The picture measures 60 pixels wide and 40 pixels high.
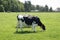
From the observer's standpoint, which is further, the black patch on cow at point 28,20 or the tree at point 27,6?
the tree at point 27,6

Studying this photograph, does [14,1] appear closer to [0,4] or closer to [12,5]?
[12,5]

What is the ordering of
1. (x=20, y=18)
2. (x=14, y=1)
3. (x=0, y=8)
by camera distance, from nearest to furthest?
(x=20, y=18) → (x=0, y=8) → (x=14, y=1)

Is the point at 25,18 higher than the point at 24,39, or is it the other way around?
the point at 25,18

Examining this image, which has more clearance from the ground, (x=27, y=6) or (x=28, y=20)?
(x=28, y=20)

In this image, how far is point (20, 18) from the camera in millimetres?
20141

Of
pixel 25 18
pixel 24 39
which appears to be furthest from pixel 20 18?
pixel 24 39

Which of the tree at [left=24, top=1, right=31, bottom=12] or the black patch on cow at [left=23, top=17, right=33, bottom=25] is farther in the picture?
the tree at [left=24, top=1, right=31, bottom=12]

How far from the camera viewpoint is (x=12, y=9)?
11575 cm

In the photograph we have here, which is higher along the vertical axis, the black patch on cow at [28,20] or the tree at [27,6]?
the black patch on cow at [28,20]

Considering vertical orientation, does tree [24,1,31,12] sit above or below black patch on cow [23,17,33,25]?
below

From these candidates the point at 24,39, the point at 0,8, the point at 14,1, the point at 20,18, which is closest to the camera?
the point at 24,39

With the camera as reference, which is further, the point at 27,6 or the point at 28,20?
the point at 27,6

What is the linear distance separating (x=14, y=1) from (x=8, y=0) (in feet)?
26.7

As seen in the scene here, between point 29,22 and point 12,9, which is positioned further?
point 12,9
